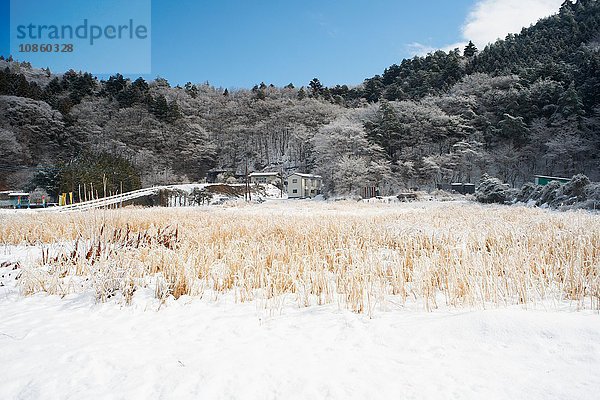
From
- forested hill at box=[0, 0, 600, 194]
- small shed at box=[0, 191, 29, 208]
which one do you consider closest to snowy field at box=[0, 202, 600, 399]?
small shed at box=[0, 191, 29, 208]

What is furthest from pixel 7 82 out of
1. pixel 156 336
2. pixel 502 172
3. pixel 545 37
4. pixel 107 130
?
pixel 545 37

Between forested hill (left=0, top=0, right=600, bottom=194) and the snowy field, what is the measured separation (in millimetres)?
32142

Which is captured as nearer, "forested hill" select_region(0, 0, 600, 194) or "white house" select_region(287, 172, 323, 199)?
"forested hill" select_region(0, 0, 600, 194)

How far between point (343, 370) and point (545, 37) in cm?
7340

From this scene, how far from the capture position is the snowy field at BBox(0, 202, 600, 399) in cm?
161

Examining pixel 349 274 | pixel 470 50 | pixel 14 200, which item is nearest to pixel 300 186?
pixel 14 200

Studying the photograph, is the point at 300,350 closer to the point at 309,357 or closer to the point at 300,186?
the point at 309,357

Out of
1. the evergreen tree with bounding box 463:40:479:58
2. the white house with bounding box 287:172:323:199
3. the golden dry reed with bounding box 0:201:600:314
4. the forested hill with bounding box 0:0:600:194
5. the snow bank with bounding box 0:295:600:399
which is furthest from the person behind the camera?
the evergreen tree with bounding box 463:40:479:58

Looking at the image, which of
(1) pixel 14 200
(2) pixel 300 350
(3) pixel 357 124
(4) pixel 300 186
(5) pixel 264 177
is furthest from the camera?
(5) pixel 264 177

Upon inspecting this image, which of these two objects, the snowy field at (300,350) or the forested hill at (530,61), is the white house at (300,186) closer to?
the forested hill at (530,61)

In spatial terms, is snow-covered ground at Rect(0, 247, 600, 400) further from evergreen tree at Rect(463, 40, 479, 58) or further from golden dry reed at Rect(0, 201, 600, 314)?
evergreen tree at Rect(463, 40, 479, 58)

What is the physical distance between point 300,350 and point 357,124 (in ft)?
135

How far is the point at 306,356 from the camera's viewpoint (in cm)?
199

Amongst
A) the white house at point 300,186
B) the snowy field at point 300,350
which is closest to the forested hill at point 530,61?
the white house at point 300,186
